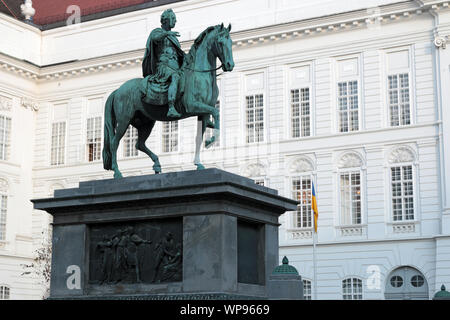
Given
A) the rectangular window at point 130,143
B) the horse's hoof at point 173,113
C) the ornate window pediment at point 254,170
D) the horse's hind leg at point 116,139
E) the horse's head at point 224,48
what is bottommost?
the horse's hind leg at point 116,139

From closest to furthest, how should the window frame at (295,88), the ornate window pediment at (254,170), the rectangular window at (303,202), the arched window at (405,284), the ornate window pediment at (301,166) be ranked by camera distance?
1. the arched window at (405,284)
2. the rectangular window at (303,202)
3. the ornate window pediment at (301,166)
4. the window frame at (295,88)
5. the ornate window pediment at (254,170)

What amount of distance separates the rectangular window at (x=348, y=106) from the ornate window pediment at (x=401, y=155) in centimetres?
214

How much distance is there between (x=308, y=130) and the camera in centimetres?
3712

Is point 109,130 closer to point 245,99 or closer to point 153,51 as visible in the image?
point 153,51

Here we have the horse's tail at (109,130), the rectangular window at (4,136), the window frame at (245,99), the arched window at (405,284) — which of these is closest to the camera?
the horse's tail at (109,130)

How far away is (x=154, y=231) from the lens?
13.2m

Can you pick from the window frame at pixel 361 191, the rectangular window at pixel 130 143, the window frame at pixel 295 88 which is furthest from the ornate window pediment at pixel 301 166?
the rectangular window at pixel 130 143

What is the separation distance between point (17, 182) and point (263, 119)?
13927 millimetres

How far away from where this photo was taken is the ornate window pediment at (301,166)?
36625mm

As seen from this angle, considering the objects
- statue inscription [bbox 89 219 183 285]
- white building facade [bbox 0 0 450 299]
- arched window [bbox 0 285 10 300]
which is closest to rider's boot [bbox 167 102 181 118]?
statue inscription [bbox 89 219 183 285]

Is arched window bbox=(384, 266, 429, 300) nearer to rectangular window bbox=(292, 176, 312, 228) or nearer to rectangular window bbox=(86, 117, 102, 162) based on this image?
rectangular window bbox=(292, 176, 312, 228)

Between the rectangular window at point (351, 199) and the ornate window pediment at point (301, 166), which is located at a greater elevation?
the ornate window pediment at point (301, 166)

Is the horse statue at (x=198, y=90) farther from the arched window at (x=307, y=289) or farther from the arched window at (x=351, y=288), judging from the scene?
the arched window at (x=307, y=289)

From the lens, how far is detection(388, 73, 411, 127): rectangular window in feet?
115
